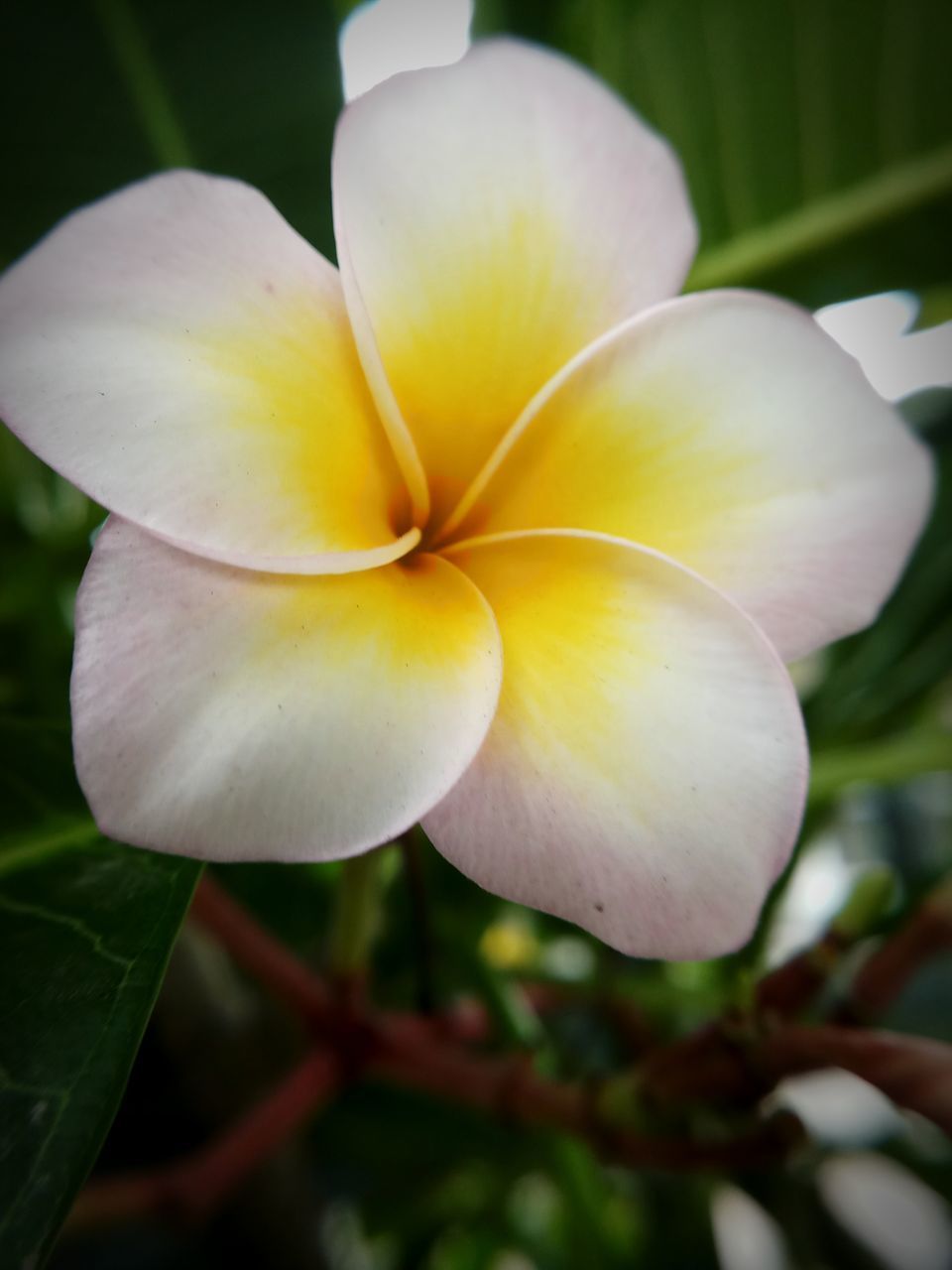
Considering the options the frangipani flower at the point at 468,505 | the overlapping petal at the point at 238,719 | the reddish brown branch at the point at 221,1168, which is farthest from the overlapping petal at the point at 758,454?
the reddish brown branch at the point at 221,1168

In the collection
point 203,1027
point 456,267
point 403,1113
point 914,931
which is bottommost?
point 403,1113

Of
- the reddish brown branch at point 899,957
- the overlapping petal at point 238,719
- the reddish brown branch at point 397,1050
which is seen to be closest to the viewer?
the overlapping petal at point 238,719

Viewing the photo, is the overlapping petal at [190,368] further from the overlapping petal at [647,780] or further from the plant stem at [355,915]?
the plant stem at [355,915]

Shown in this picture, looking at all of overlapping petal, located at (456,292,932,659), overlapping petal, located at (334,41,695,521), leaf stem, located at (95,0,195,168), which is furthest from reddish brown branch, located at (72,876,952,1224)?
leaf stem, located at (95,0,195,168)

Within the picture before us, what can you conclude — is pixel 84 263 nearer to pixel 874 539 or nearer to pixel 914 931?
pixel 874 539

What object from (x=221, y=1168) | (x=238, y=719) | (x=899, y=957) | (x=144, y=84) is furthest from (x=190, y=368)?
(x=221, y=1168)

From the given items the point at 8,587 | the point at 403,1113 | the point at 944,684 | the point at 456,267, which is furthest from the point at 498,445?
the point at 944,684

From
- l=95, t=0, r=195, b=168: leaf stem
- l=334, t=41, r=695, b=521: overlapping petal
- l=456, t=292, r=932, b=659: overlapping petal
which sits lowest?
l=456, t=292, r=932, b=659: overlapping petal

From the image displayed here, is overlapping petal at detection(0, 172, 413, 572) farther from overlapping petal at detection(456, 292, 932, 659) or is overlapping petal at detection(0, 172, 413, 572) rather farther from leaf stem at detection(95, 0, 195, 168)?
leaf stem at detection(95, 0, 195, 168)
